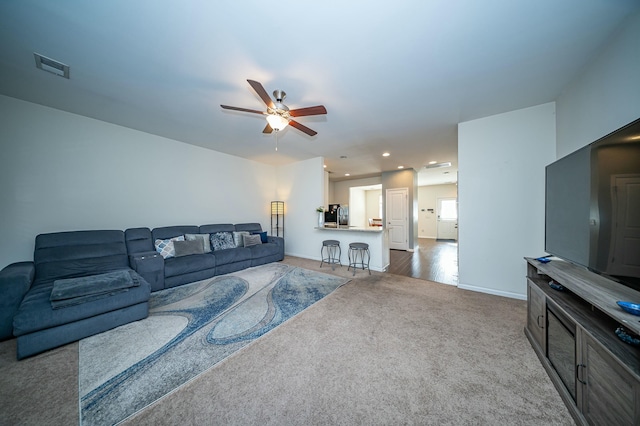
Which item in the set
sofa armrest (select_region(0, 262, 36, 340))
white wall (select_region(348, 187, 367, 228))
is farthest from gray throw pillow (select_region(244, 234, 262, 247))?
white wall (select_region(348, 187, 367, 228))

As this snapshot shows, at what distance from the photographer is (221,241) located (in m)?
4.34

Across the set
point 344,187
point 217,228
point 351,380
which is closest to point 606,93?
point 351,380

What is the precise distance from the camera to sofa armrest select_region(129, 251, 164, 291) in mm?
2998

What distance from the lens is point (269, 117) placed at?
2223 mm

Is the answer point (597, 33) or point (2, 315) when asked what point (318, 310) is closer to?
point (2, 315)

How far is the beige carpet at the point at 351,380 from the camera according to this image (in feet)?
4.08

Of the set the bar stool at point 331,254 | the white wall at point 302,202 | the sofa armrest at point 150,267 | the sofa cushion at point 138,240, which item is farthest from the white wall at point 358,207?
the sofa armrest at point 150,267

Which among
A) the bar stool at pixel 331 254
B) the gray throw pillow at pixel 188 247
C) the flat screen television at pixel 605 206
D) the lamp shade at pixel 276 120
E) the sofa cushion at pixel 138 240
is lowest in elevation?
the bar stool at pixel 331 254

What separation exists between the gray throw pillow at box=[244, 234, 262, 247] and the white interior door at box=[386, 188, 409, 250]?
4.21 metres

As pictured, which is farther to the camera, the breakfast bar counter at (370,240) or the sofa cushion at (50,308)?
the breakfast bar counter at (370,240)

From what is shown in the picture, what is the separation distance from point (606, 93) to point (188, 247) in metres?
5.76

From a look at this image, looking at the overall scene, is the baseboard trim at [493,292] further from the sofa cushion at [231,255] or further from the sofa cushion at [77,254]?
the sofa cushion at [77,254]

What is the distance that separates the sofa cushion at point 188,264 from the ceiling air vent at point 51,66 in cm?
263

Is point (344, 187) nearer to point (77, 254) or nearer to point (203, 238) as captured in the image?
point (203, 238)
